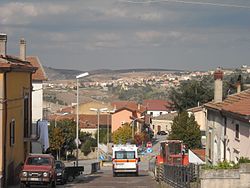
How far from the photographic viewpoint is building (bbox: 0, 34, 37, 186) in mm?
29547

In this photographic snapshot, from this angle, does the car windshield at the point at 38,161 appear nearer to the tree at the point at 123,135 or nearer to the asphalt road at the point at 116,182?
the asphalt road at the point at 116,182

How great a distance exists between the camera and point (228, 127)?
36.0 meters

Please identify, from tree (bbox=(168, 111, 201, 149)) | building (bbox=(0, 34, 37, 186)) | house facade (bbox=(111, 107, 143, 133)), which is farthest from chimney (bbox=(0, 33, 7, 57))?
house facade (bbox=(111, 107, 143, 133))

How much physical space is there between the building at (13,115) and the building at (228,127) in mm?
10990

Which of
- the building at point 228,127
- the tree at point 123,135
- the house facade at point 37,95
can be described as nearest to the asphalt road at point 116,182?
the building at point 228,127

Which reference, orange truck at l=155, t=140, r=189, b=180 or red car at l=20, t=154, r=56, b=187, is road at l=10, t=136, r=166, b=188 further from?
red car at l=20, t=154, r=56, b=187

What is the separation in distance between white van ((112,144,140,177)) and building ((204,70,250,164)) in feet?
18.1

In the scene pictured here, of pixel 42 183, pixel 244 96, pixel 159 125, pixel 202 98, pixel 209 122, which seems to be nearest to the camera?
pixel 42 183

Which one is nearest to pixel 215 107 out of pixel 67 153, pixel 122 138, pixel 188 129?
pixel 188 129

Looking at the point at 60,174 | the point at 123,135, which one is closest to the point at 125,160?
the point at 60,174

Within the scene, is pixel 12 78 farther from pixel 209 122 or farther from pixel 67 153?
pixel 67 153

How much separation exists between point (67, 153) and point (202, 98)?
38.8 metres

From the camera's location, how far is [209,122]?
4419 cm

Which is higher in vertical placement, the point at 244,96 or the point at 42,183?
the point at 244,96
